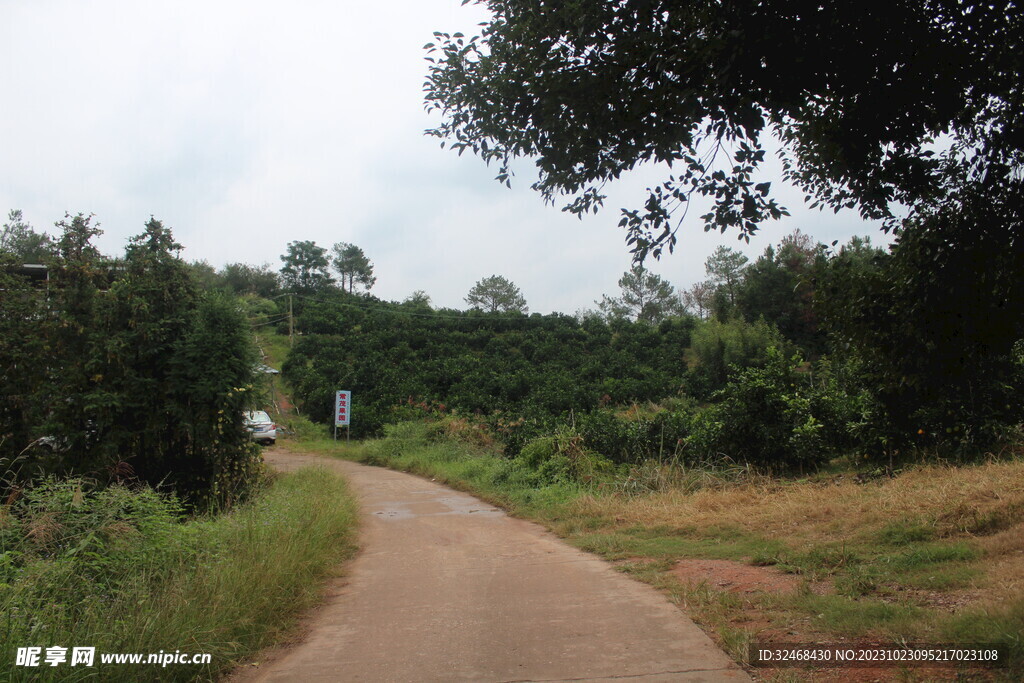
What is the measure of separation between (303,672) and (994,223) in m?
A: 5.58

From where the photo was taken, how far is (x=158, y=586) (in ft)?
18.0

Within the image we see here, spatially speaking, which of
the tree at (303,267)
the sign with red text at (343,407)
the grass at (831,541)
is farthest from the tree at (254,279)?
the grass at (831,541)

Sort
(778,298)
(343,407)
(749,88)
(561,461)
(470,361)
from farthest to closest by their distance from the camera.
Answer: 1. (778,298)
2. (470,361)
3. (343,407)
4. (561,461)
5. (749,88)

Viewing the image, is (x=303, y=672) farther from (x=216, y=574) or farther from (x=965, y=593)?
(x=965, y=593)

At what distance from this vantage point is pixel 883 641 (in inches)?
175

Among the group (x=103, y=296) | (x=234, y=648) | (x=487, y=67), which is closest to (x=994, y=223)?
(x=487, y=67)

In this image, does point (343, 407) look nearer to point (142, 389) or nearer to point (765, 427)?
point (142, 389)

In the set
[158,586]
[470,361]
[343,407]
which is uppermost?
[470,361]

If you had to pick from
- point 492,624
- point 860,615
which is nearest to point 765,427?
point 860,615

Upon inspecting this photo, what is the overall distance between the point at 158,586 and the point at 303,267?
196 ft

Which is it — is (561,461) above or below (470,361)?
below

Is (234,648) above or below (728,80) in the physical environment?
below

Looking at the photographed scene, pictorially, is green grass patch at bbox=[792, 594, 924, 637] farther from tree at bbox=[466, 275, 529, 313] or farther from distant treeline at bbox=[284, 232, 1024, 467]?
tree at bbox=[466, 275, 529, 313]

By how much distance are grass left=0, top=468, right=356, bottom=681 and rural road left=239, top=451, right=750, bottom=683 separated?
1.06 ft
